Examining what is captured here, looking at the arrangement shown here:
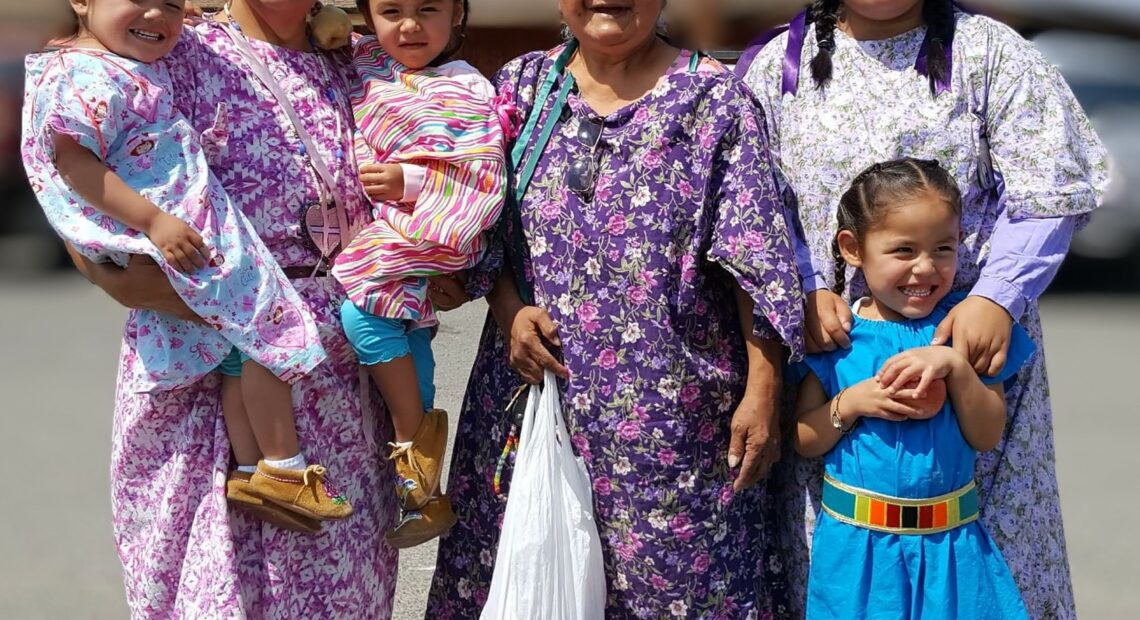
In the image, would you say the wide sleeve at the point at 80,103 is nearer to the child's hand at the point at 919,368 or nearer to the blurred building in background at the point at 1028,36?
the blurred building in background at the point at 1028,36

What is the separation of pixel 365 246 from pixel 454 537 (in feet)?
2.31

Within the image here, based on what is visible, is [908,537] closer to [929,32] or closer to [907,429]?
[907,429]

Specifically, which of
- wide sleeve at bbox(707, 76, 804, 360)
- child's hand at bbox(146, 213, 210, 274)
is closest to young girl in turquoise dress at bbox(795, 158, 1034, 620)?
wide sleeve at bbox(707, 76, 804, 360)

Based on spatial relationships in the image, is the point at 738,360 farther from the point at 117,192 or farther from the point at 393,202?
the point at 117,192

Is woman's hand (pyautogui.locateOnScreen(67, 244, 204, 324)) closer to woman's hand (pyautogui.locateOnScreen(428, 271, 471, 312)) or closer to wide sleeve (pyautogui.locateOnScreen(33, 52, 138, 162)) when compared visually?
wide sleeve (pyautogui.locateOnScreen(33, 52, 138, 162))

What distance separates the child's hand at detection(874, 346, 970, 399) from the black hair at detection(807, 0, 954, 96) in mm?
A: 522

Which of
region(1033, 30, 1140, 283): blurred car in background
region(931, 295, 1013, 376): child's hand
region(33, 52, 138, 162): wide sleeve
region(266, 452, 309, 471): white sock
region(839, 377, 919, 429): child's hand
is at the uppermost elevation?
region(33, 52, 138, 162): wide sleeve

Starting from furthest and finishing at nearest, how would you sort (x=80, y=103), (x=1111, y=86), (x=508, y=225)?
1. (x=1111, y=86)
2. (x=508, y=225)
3. (x=80, y=103)

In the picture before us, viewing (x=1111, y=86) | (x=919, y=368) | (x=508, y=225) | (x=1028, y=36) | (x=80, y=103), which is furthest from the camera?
A: (x=1111, y=86)

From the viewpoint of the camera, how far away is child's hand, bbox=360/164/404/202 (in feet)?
7.97

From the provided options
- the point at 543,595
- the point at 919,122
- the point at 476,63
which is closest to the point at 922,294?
the point at 919,122

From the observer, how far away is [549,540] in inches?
96.3

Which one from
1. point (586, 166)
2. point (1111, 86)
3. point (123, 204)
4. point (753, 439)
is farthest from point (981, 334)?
point (1111, 86)

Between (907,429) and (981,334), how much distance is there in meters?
0.23
